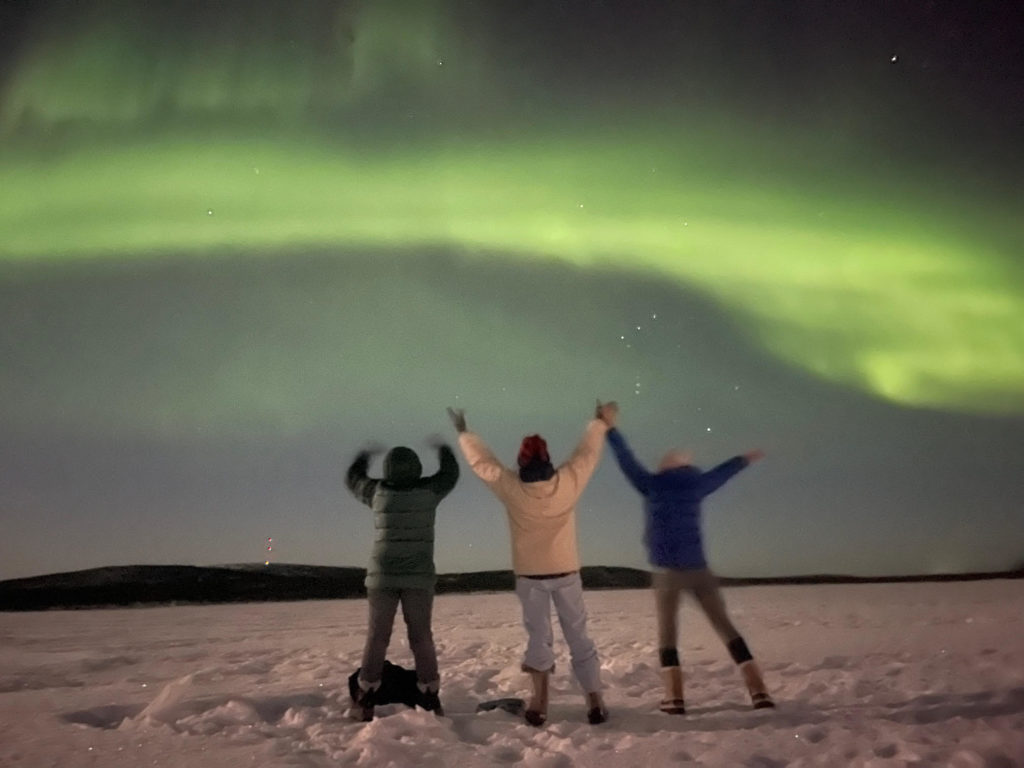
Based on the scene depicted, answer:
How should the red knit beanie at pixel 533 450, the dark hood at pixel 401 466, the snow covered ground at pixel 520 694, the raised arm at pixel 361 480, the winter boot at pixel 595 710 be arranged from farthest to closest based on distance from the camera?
the raised arm at pixel 361 480 < the dark hood at pixel 401 466 < the red knit beanie at pixel 533 450 < the winter boot at pixel 595 710 < the snow covered ground at pixel 520 694

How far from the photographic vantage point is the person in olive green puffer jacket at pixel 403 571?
5027mm

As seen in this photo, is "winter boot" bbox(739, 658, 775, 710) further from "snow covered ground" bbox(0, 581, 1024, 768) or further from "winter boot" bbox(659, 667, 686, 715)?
"winter boot" bbox(659, 667, 686, 715)

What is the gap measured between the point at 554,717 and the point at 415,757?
1285 mm

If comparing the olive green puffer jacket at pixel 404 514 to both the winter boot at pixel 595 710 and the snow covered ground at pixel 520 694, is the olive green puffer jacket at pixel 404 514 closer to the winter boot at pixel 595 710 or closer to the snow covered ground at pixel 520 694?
the snow covered ground at pixel 520 694

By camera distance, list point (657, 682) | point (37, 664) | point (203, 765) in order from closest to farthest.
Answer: point (203, 765) < point (657, 682) < point (37, 664)

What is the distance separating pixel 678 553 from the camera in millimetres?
5031

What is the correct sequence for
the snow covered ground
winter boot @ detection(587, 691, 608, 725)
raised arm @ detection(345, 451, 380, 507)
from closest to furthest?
the snow covered ground → winter boot @ detection(587, 691, 608, 725) → raised arm @ detection(345, 451, 380, 507)

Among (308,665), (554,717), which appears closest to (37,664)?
(308,665)

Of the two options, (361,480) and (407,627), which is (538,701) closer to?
(407,627)

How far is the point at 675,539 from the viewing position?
505cm

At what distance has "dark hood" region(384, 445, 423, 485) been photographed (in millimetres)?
5176

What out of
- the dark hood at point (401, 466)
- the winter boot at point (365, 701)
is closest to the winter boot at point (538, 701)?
the winter boot at point (365, 701)

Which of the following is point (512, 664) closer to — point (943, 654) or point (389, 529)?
point (389, 529)

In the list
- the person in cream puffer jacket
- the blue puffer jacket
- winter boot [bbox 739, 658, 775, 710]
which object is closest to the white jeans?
the person in cream puffer jacket
